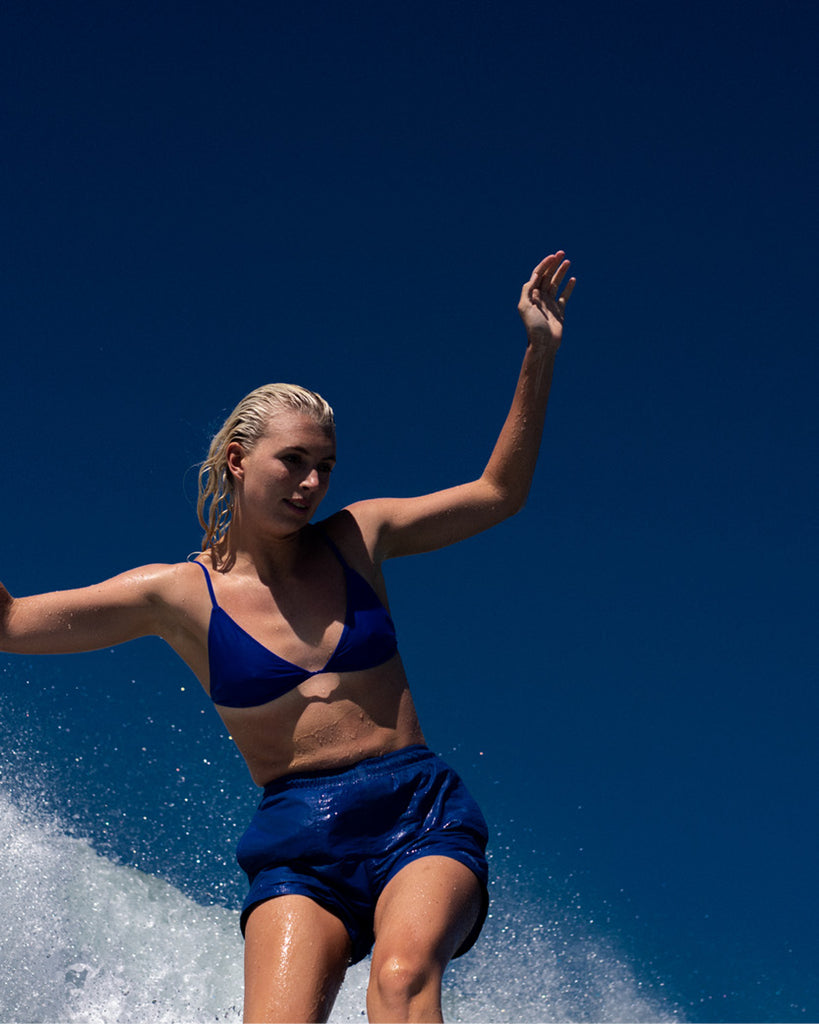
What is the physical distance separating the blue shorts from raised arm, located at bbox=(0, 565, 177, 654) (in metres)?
0.78

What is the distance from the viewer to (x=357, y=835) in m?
3.68

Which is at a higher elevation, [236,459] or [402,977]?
[236,459]

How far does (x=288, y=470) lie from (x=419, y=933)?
164cm

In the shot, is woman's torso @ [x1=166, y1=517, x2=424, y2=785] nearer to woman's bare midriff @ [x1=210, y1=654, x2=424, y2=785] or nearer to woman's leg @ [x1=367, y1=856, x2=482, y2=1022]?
woman's bare midriff @ [x1=210, y1=654, x2=424, y2=785]

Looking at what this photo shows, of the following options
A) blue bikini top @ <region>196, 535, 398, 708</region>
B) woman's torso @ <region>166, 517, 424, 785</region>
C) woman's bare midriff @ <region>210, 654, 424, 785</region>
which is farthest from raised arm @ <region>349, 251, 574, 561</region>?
woman's bare midriff @ <region>210, 654, 424, 785</region>

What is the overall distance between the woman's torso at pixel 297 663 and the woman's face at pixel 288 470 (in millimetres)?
242

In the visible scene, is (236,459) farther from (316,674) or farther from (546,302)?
(546,302)

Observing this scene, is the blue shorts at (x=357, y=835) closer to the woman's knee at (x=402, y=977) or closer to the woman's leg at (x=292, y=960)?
the woman's leg at (x=292, y=960)

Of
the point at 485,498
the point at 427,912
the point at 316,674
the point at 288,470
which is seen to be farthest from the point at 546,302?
the point at 427,912

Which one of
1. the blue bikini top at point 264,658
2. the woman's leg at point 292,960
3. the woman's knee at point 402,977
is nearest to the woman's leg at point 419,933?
the woman's knee at point 402,977

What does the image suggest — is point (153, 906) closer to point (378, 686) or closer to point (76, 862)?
point (76, 862)

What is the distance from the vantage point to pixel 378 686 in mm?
3883

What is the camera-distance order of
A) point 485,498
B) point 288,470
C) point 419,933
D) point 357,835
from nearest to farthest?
point 419,933, point 357,835, point 288,470, point 485,498

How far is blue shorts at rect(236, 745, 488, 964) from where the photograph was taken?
3621mm
